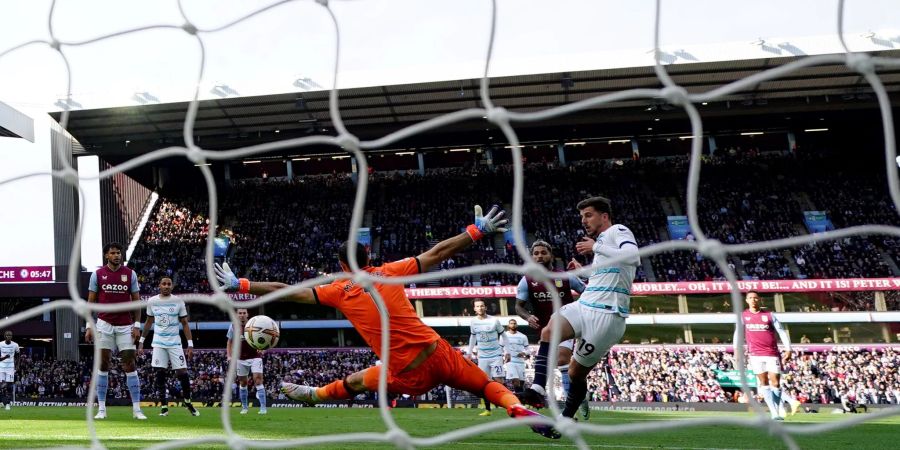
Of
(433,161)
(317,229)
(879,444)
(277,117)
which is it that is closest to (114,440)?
(879,444)

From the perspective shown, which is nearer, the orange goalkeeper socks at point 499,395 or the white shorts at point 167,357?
the orange goalkeeper socks at point 499,395

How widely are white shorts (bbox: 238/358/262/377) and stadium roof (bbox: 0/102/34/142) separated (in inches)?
629

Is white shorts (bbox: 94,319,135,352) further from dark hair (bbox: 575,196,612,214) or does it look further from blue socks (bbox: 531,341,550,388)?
dark hair (bbox: 575,196,612,214)

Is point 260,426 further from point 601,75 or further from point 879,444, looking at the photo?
point 601,75

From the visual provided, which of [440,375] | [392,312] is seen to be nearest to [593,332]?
[440,375]

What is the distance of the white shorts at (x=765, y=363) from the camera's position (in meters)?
10.1

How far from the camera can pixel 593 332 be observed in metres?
5.75

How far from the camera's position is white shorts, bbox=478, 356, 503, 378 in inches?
526

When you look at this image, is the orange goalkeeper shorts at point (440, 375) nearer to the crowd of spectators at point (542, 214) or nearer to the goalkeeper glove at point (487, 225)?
the goalkeeper glove at point (487, 225)

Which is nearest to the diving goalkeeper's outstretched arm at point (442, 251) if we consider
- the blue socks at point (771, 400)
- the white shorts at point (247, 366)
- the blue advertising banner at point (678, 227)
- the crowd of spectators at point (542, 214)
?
the blue socks at point (771, 400)

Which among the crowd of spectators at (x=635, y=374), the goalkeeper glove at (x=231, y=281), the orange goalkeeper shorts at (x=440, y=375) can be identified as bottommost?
the crowd of spectators at (x=635, y=374)

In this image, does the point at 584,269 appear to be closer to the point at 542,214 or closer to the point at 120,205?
the point at 542,214

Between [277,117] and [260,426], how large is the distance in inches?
1005

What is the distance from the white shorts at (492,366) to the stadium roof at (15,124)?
1820 centimetres
